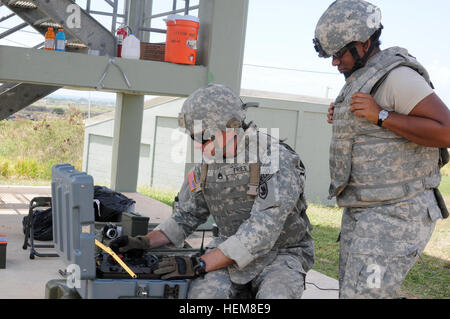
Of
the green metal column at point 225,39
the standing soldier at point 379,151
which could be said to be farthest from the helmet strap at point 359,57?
the green metal column at point 225,39

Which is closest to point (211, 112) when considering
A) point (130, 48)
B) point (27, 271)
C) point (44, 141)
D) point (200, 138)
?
point (200, 138)

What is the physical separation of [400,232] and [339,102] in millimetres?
682

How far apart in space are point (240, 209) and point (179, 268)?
49 centimetres

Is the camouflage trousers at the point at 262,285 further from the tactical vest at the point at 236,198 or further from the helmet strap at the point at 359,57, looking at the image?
the helmet strap at the point at 359,57

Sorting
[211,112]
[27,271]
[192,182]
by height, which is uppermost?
[211,112]

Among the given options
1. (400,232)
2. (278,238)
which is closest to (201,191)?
(278,238)

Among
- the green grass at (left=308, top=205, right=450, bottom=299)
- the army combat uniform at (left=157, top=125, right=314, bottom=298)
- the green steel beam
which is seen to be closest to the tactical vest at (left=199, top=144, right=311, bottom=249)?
the army combat uniform at (left=157, top=125, right=314, bottom=298)

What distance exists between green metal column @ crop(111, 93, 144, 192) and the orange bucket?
2.40 m

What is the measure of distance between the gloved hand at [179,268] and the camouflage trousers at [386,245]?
0.65 meters

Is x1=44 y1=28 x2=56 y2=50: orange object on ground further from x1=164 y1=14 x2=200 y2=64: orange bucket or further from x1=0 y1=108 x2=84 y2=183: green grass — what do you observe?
x1=0 y1=108 x2=84 y2=183: green grass

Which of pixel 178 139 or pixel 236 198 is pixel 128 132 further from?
pixel 236 198

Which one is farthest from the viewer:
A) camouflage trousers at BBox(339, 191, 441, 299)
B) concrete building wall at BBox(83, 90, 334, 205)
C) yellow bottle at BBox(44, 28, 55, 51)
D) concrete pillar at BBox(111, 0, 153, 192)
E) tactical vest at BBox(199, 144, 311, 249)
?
concrete building wall at BBox(83, 90, 334, 205)

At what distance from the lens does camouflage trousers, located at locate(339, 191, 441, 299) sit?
8.21ft

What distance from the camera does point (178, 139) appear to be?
13.0 m
